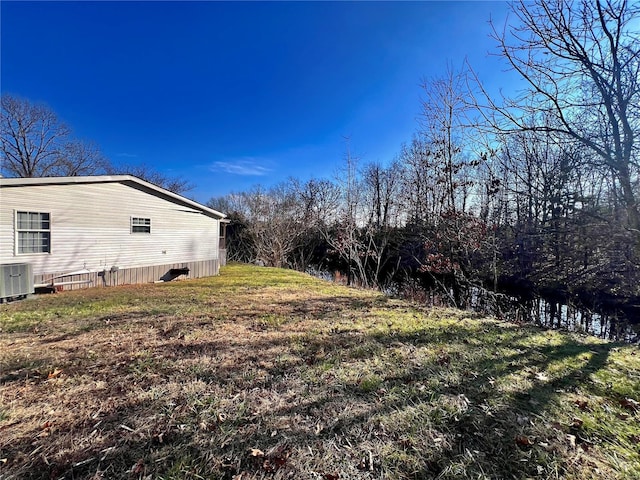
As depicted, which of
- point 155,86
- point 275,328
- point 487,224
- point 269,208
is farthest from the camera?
point 269,208

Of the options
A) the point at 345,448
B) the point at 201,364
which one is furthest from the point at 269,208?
the point at 345,448

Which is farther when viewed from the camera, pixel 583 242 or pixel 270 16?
pixel 583 242

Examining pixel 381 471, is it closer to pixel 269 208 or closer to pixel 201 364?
pixel 201 364

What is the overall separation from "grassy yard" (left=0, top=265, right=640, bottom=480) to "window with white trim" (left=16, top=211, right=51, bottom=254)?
4.18 m

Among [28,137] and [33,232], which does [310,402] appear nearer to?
[33,232]

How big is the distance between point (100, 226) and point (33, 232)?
1576mm

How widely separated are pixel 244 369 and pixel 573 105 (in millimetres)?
4797

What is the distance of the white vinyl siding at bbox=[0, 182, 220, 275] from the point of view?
7.44 m

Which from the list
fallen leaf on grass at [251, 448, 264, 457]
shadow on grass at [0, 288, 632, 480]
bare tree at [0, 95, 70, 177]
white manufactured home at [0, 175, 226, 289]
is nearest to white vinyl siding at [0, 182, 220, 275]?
white manufactured home at [0, 175, 226, 289]

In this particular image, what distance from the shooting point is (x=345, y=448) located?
192cm

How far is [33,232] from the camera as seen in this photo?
765cm

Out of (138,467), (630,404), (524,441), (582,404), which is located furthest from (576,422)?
(138,467)

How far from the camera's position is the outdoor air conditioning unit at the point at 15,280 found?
6.36 metres

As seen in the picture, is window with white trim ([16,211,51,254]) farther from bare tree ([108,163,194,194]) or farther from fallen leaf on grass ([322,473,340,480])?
bare tree ([108,163,194,194])
